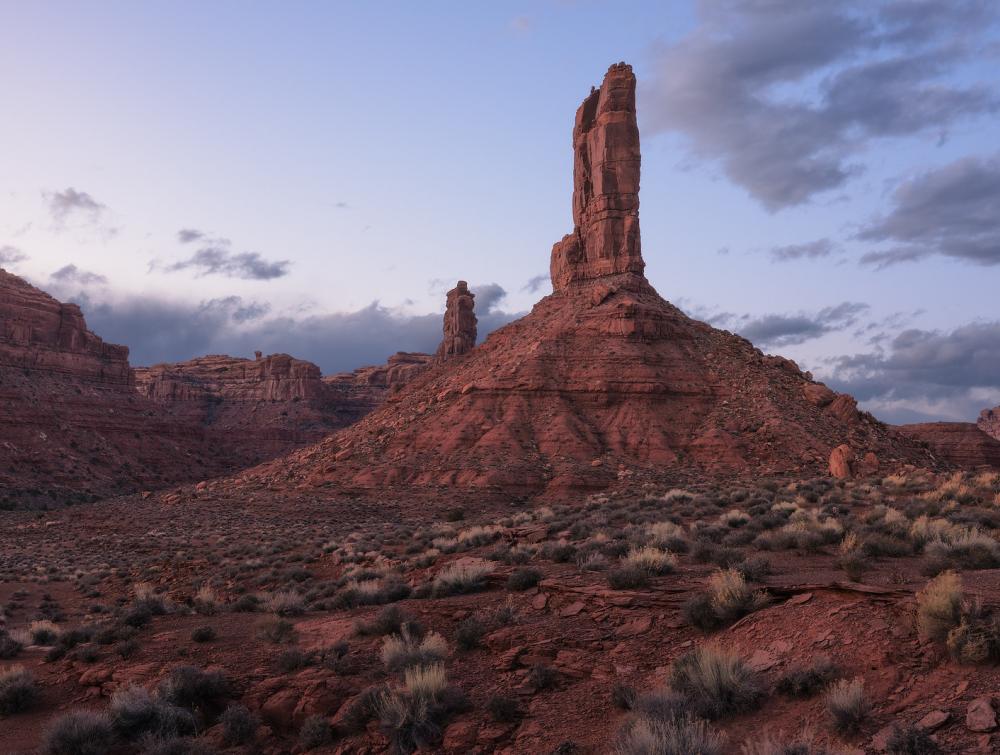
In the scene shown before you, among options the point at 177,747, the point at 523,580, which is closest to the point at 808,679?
the point at 523,580

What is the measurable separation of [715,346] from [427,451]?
76.6 ft

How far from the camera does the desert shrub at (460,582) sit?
12523 mm

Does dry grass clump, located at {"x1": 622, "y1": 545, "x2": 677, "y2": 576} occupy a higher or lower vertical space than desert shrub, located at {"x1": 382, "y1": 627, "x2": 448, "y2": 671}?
higher

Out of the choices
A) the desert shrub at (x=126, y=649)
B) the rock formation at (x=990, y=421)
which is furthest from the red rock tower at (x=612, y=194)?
the rock formation at (x=990, y=421)

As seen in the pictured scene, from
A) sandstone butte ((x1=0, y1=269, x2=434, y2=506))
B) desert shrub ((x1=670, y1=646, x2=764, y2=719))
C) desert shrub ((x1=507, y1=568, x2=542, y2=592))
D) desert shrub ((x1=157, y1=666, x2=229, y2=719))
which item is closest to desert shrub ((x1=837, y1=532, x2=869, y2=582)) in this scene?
desert shrub ((x1=670, y1=646, x2=764, y2=719))

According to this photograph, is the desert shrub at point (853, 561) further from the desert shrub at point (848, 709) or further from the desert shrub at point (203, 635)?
the desert shrub at point (203, 635)

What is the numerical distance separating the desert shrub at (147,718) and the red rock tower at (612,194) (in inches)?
2106

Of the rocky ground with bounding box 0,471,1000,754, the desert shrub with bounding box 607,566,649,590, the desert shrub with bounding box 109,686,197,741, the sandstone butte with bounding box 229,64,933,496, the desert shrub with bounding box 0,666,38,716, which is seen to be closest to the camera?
the rocky ground with bounding box 0,471,1000,754

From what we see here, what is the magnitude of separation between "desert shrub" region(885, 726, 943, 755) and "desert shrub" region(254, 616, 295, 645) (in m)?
8.66

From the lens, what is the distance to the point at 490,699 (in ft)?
26.0

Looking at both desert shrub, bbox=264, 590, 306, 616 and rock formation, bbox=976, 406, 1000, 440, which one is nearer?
desert shrub, bbox=264, 590, 306, 616

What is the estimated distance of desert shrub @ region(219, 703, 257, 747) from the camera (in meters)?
8.40

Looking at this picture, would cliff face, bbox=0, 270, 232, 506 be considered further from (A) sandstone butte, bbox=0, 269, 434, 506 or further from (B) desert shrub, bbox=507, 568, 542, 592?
(B) desert shrub, bbox=507, 568, 542, 592

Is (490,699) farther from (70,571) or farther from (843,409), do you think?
(843,409)
